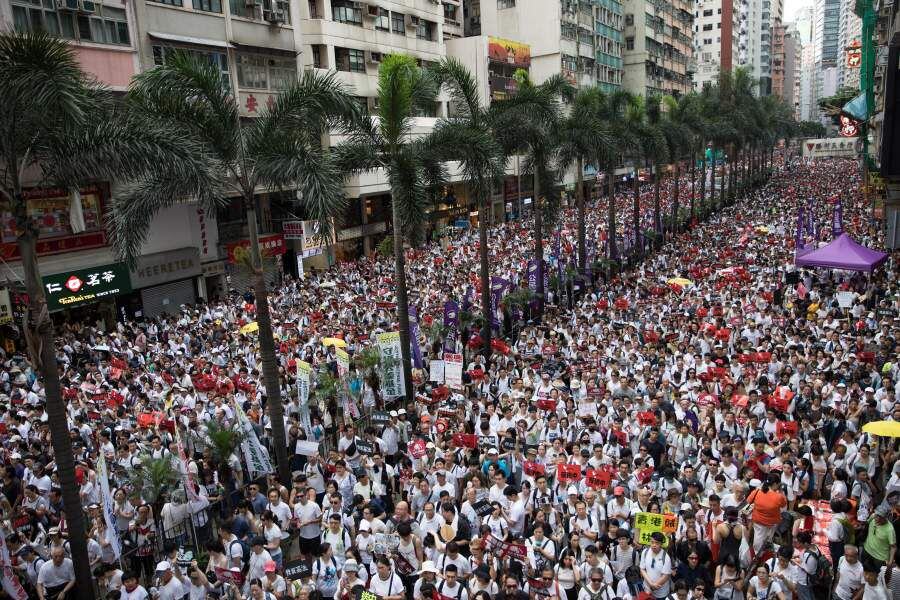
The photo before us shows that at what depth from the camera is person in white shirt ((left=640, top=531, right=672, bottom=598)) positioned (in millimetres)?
7750

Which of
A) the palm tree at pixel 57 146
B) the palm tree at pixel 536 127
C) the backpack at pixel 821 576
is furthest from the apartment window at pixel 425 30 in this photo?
the backpack at pixel 821 576

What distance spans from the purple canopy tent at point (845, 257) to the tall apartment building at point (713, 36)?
112 metres

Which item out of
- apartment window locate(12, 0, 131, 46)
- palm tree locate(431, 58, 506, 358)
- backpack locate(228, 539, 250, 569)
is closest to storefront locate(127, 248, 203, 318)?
apartment window locate(12, 0, 131, 46)

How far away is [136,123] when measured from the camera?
10414 mm

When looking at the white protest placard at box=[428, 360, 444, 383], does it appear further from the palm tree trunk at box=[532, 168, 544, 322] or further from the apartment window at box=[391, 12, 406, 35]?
the apartment window at box=[391, 12, 406, 35]

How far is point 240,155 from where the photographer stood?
12.3m

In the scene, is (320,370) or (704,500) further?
(320,370)

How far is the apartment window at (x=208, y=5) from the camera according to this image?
90.3ft

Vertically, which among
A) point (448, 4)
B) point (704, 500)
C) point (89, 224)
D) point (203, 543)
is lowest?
point (203, 543)

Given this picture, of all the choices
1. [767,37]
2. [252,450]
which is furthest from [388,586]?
[767,37]

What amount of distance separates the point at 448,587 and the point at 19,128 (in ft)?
25.3

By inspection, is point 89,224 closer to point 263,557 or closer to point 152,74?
point 152,74

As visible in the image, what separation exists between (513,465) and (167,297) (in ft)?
69.0

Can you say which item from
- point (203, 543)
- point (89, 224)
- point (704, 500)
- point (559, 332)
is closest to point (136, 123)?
point (203, 543)
